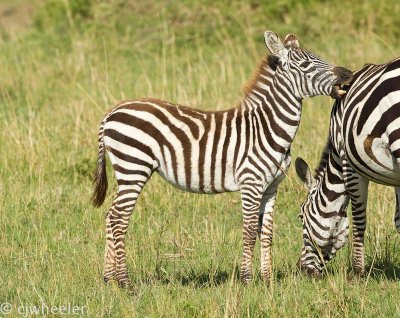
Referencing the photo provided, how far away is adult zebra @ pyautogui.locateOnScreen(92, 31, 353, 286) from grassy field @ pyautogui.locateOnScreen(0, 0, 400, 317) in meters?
0.56

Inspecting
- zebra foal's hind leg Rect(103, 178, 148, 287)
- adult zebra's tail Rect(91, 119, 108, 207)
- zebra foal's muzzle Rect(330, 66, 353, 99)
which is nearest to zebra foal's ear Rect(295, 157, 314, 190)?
zebra foal's muzzle Rect(330, 66, 353, 99)

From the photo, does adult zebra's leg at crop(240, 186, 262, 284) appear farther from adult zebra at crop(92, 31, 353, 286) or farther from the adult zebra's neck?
the adult zebra's neck

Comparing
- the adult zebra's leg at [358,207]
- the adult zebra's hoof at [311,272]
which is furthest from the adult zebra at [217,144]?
the adult zebra's leg at [358,207]

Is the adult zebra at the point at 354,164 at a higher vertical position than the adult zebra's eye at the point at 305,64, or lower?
lower

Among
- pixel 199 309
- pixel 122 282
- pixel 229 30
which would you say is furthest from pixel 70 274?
pixel 229 30

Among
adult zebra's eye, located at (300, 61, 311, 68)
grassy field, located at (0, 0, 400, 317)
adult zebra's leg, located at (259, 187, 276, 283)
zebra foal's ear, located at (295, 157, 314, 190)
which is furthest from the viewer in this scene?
zebra foal's ear, located at (295, 157, 314, 190)

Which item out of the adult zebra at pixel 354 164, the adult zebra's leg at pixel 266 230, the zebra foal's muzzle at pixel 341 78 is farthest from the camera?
the adult zebra's leg at pixel 266 230

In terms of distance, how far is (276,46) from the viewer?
6973mm

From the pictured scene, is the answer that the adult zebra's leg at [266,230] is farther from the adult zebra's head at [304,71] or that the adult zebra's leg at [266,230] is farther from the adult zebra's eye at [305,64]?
the adult zebra's eye at [305,64]

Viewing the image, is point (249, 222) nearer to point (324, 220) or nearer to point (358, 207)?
point (324, 220)

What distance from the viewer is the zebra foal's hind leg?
22.6 feet

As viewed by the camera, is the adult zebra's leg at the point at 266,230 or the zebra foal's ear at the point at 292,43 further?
the adult zebra's leg at the point at 266,230

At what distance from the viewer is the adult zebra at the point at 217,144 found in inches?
269

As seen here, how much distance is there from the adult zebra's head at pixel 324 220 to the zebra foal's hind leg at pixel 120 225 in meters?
1.41
